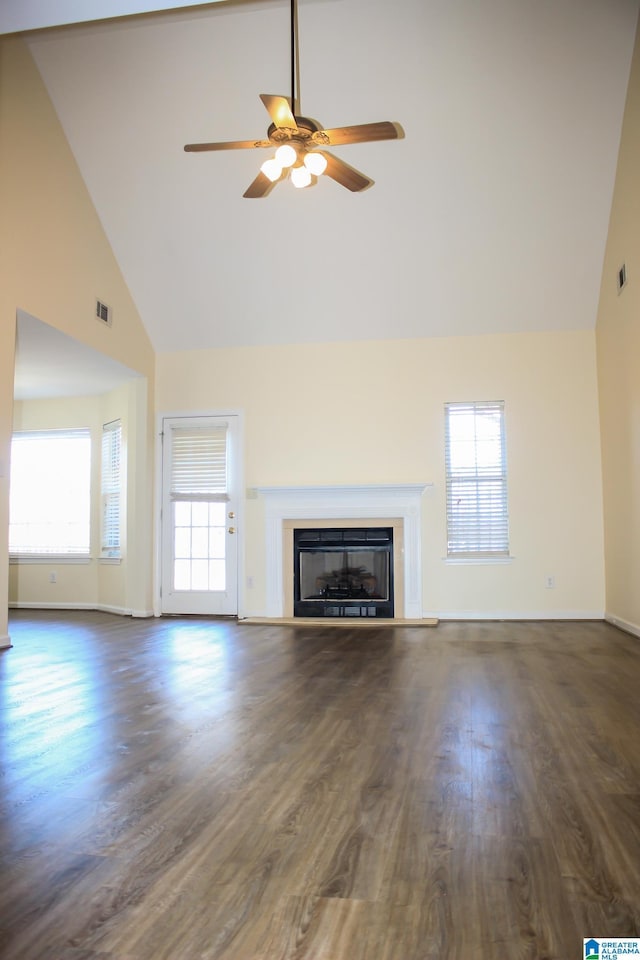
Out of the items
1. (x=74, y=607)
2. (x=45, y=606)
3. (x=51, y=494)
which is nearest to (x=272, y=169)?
(x=51, y=494)

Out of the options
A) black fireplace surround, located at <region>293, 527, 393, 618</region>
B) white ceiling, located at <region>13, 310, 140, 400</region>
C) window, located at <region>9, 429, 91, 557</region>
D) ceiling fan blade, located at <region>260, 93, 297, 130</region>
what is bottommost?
black fireplace surround, located at <region>293, 527, 393, 618</region>

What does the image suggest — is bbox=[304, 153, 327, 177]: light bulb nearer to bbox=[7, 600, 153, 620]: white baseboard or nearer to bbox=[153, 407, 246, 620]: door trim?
bbox=[153, 407, 246, 620]: door trim

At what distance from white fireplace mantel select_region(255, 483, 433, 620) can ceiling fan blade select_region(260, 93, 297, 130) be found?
3.57m

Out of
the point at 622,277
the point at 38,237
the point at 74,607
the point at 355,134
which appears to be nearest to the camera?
the point at 355,134

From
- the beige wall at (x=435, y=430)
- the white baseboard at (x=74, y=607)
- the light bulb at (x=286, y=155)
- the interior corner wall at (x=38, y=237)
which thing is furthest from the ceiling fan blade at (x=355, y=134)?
the white baseboard at (x=74, y=607)

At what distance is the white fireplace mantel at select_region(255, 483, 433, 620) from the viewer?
22.2 feet

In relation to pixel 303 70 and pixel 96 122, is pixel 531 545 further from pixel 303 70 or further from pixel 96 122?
pixel 96 122

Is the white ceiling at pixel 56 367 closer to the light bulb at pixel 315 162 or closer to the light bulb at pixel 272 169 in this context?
the light bulb at pixel 272 169

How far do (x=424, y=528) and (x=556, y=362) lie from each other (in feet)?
6.87

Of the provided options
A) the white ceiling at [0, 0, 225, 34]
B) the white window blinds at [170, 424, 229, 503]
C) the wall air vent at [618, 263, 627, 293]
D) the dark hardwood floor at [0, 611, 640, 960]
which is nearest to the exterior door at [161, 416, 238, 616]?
the white window blinds at [170, 424, 229, 503]

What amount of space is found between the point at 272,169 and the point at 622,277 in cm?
326

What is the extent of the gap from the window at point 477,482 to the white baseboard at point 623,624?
1.09 m

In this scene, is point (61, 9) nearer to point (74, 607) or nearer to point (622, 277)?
point (622, 277)

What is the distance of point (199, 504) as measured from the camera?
23.9ft
